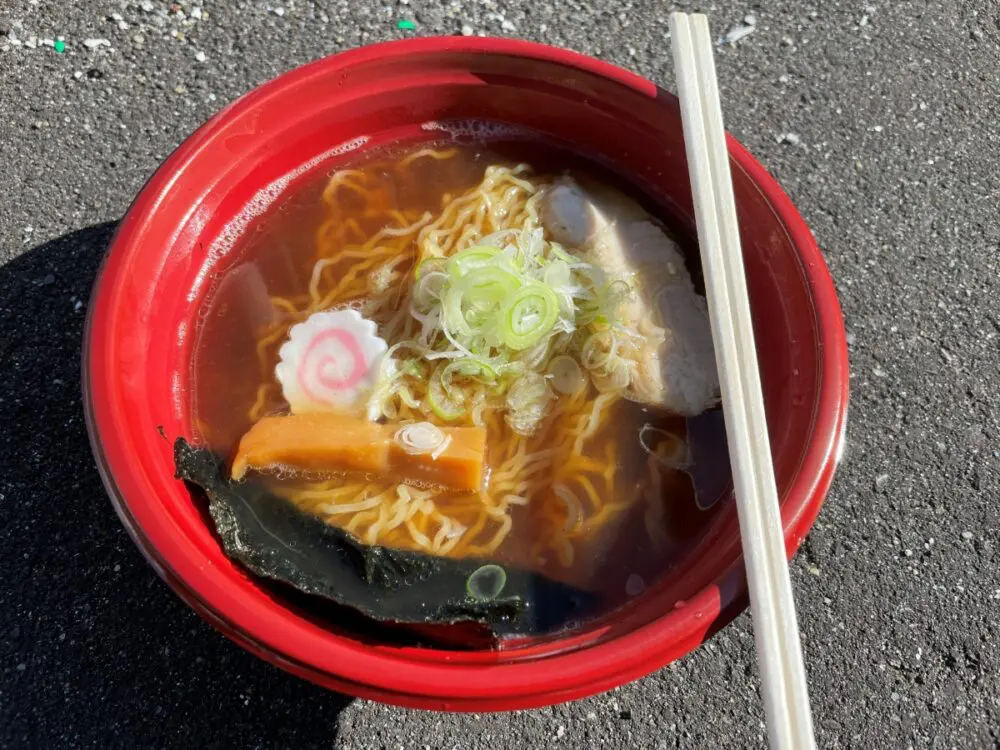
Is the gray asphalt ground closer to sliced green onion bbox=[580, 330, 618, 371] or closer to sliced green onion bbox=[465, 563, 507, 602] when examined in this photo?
sliced green onion bbox=[465, 563, 507, 602]

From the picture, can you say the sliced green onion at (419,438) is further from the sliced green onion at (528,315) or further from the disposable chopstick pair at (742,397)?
the disposable chopstick pair at (742,397)

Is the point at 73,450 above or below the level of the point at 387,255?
below

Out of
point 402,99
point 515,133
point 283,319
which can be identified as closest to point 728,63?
point 515,133

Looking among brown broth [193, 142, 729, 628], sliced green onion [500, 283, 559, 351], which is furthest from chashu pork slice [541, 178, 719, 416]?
sliced green onion [500, 283, 559, 351]

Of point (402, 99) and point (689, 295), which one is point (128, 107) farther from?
point (689, 295)

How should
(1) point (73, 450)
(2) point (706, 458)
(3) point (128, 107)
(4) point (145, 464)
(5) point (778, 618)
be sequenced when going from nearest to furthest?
(5) point (778, 618), (4) point (145, 464), (2) point (706, 458), (1) point (73, 450), (3) point (128, 107)

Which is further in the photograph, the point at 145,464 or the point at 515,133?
the point at 515,133

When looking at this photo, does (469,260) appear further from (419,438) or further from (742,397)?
(742,397)
